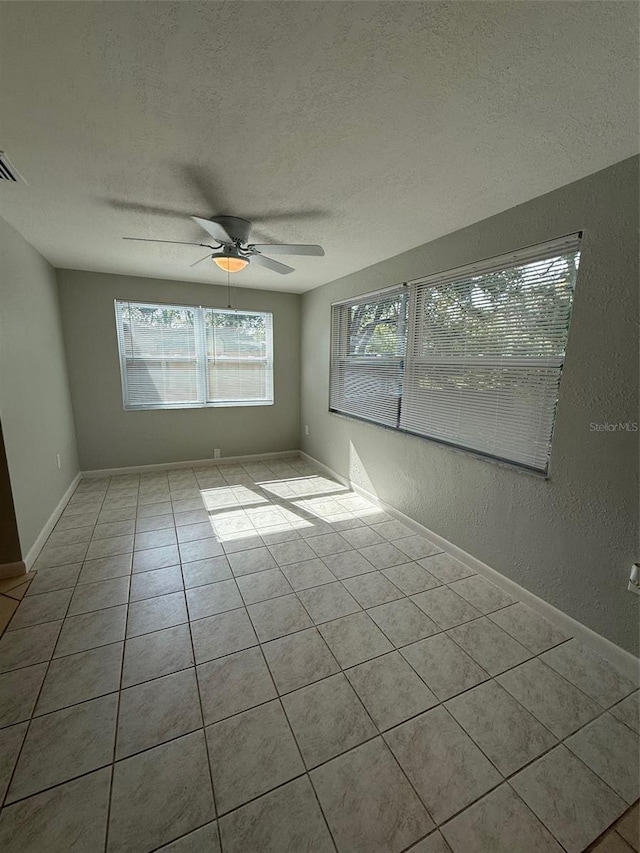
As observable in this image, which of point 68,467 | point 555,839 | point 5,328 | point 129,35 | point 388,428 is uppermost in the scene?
point 129,35

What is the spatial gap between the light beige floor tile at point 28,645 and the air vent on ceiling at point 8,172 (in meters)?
2.33

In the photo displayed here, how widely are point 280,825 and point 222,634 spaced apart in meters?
0.84

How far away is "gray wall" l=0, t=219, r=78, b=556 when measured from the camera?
2.26 m

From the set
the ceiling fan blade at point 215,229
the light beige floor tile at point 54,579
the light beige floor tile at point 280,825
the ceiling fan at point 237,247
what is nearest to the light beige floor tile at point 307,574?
the light beige floor tile at point 280,825

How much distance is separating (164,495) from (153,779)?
8.83 feet

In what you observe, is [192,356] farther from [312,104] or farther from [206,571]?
[312,104]

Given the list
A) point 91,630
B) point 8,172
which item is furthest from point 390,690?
point 8,172

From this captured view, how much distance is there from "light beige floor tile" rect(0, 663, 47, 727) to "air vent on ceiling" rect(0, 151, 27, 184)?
93.3 inches

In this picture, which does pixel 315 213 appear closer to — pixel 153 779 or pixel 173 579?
pixel 173 579

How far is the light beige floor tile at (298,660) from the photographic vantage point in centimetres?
155

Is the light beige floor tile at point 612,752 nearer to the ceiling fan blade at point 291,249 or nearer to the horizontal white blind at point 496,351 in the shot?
the horizontal white blind at point 496,351

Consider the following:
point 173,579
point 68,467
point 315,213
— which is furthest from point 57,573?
point 315,213

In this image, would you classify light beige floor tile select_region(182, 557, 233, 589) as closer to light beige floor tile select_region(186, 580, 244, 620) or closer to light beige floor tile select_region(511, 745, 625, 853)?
light beige floor tile select_region(186, 580, 244, 620)

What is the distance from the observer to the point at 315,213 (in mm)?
2158
